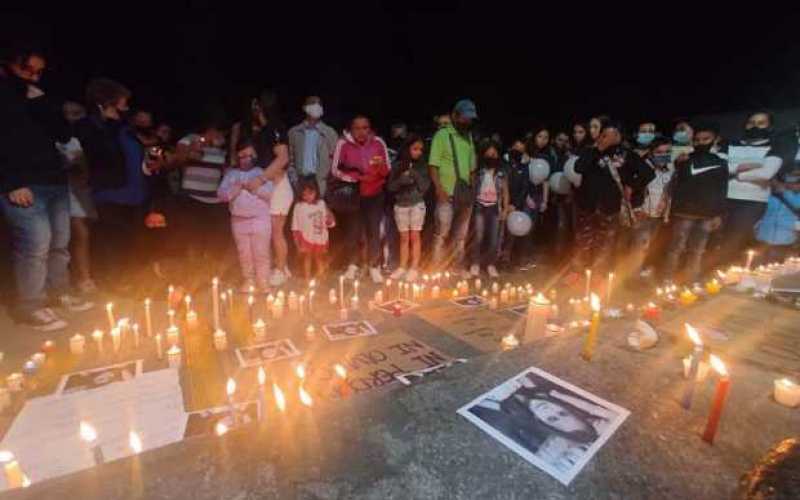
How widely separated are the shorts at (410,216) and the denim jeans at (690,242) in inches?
152

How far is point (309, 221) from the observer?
19.6ft

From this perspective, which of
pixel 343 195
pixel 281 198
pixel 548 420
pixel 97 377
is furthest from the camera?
pixel 343 195

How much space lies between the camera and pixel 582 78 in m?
11.9

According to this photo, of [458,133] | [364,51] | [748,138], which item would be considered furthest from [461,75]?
[748,138]

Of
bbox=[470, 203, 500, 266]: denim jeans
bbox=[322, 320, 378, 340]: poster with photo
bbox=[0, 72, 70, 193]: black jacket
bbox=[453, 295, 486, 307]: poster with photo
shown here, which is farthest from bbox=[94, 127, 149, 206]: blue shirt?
bbox=[470, 203, 500, 266]: denim jeans

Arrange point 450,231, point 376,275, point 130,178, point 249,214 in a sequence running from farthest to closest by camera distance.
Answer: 1. point 450,231
2. point 376,275
3. point 249,214
4. point 130,178

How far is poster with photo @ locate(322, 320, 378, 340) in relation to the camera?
4301 mm

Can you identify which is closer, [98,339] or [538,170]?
[98,339]

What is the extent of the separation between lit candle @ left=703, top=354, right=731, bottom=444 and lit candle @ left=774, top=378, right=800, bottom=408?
2.03 feet

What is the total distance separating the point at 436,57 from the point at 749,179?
8102 millimetres

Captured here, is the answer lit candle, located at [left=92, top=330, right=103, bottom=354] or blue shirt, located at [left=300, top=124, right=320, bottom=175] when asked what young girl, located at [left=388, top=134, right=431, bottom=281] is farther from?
lit candle, located at [left=92, top=330, right=103, bottom=354]

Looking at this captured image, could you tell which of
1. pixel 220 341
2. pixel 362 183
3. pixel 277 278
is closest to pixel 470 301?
pixel 362 183

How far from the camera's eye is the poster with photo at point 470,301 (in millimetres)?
5379

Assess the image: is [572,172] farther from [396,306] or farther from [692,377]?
[692,377]
